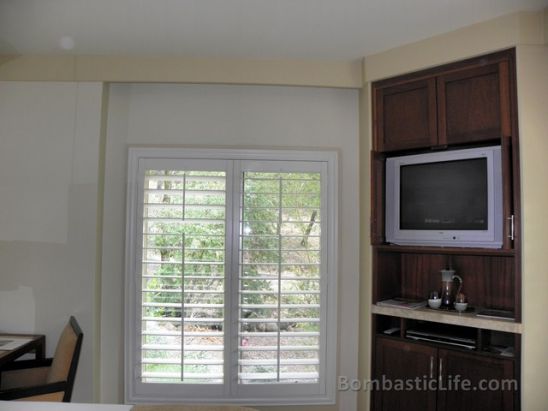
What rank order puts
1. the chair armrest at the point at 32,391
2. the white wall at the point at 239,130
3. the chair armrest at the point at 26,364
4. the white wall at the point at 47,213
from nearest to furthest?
the chair armrest at the point at 32,391
the chair armrest at the point at 26,364
the white wall at the point at 47,213
the white wall at the point at 239,130

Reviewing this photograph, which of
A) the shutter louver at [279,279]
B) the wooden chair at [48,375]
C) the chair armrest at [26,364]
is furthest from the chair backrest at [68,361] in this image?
the shutter louver at [279,279]

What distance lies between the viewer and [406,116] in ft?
7.50

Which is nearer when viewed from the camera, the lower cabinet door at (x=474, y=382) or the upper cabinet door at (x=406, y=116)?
the lower cabinet door at (x=474, y=382)

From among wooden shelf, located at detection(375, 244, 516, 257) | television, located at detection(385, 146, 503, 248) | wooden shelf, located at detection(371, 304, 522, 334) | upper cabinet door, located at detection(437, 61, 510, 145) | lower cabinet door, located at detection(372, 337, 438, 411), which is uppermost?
upper cabinet door, located at detection(437, 61, 510, 145)

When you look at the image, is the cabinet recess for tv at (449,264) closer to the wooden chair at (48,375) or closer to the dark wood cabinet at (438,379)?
the dark wood cabinet at (438,379)

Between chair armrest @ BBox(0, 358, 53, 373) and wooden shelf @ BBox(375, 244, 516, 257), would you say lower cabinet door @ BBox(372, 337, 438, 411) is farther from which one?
chair armrest @ BBox(0, 358, 53, 373)

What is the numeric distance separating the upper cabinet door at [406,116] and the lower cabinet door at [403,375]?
116 centimetres

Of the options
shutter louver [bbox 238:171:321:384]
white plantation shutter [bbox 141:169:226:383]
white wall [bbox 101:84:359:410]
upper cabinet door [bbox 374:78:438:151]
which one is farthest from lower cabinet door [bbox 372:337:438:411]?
upper cabinet door [bbox 374:78:438:151]

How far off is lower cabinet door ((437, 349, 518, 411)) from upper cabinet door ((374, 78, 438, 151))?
1160mm

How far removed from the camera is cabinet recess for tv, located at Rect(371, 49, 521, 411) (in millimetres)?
1938

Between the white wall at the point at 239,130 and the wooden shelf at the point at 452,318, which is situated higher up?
the white wall at the point at 239,130

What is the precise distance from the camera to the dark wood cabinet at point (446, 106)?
78.3 inches

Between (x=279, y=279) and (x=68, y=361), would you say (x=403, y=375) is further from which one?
(x=68, y=361)

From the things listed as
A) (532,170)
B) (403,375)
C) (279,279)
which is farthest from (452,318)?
(279,279)
